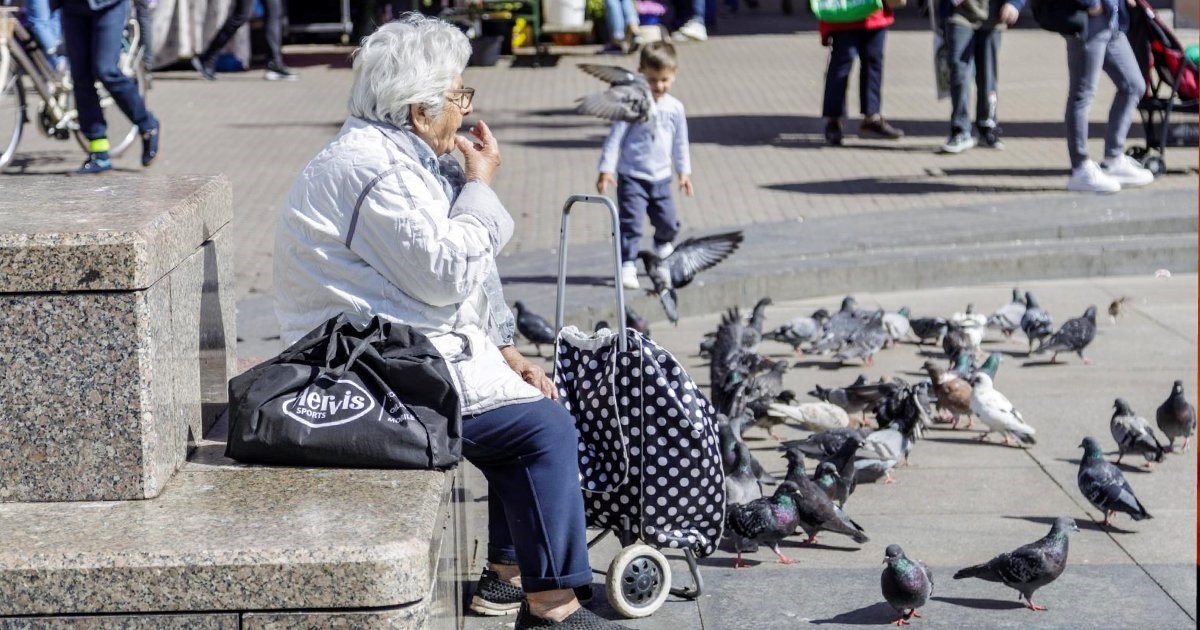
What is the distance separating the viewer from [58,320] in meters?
3.44

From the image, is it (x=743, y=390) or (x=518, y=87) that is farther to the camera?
(x=518, y=87)

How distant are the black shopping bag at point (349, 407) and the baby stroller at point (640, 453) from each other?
0.75 m

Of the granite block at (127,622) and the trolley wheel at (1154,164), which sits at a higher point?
the granite block at (127,622)

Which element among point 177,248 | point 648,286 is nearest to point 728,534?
point 177,248

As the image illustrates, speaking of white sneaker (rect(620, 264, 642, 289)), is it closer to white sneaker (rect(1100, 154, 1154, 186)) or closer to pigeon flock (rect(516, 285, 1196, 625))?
pigeon flock (rect(516, 285, 1196, 625))

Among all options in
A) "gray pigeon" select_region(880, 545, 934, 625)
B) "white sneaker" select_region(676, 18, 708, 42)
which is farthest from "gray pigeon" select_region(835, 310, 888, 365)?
"white sneaker" select_region(676, 18, 708, 42)

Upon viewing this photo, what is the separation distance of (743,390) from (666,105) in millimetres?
2632

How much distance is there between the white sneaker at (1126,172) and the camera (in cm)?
1157

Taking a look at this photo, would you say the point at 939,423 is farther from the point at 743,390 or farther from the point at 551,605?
the point at 551,605

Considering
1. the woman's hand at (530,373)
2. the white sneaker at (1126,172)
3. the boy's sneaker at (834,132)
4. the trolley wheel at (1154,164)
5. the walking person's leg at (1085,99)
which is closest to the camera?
the woman's hand at (530,373)

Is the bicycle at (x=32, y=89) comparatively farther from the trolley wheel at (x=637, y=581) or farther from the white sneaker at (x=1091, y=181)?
the trolley wheel at (x=637, y=581)

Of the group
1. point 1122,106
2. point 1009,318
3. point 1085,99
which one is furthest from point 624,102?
point 1122,106

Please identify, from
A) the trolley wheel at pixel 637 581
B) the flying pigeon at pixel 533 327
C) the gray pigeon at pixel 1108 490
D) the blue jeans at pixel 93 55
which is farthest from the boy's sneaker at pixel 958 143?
the trolley wheel at pixel 637 581

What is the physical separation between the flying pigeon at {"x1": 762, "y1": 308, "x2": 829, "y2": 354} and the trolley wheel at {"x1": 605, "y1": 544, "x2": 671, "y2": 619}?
349 cm
